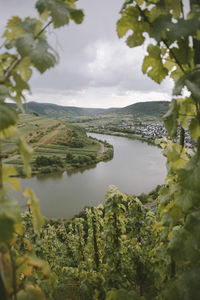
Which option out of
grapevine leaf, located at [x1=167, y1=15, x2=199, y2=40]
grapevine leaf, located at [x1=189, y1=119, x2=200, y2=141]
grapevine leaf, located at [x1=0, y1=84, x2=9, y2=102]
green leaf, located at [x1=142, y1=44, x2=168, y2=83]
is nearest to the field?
grapevine leaf, located at [x1=0, y1=84, x2=9, y2=102]

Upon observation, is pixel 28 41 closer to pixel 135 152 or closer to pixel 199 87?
pixel 199 87

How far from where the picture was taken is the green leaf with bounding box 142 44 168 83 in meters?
1.02

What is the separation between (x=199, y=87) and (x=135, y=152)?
65.4 m

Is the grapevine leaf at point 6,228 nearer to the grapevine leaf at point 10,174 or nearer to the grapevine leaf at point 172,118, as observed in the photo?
the grapevine leaf at point 10,174

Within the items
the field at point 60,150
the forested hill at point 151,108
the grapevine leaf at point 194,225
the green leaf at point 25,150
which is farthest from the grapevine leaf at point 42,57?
the forested hill at point 151,108

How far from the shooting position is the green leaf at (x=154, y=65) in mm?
1024

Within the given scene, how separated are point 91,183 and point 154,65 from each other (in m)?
36.9

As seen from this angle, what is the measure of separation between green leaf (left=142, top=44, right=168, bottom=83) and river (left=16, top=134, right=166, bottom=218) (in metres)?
26.2

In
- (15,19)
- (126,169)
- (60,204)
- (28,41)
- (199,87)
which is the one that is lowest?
(60,204)

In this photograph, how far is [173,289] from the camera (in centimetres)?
87

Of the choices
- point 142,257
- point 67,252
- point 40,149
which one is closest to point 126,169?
point 40,149

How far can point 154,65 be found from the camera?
3.61 feet

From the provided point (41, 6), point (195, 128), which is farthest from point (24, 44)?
point (195, 128)

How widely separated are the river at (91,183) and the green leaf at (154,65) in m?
26.2
